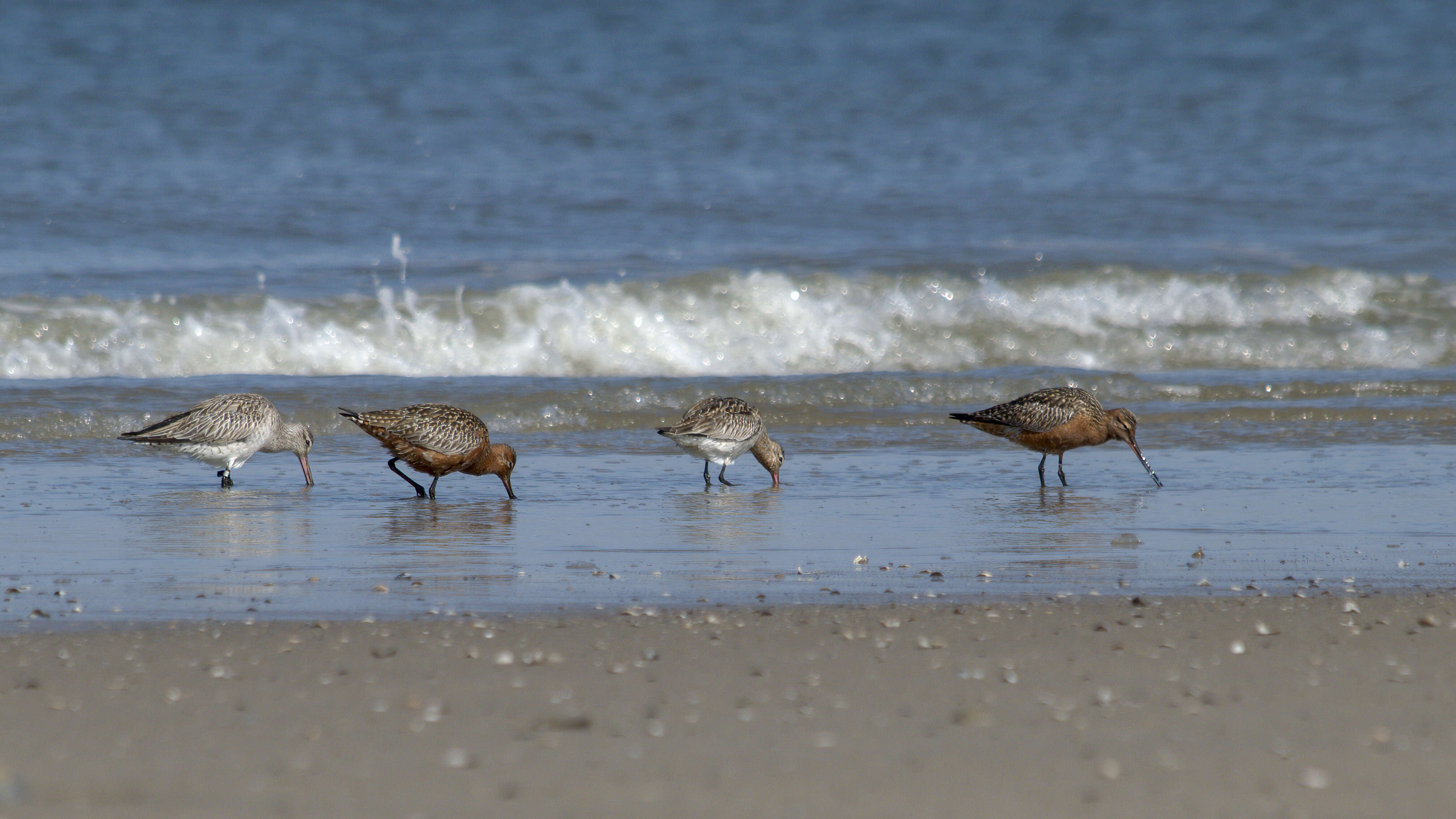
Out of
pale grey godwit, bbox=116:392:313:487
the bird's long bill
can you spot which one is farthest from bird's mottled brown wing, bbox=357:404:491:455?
Answer: the bird's long bill

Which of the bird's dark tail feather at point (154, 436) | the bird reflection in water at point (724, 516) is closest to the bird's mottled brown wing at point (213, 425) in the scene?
the bird's dark tail feather at point (154, 436)

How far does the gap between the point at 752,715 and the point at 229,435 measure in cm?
572

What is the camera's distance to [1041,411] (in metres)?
8.84

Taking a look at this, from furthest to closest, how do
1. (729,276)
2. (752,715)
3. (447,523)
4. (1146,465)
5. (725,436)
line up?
(729,276) → (725,436) → (1146,465) → (447,523) → (752,715)

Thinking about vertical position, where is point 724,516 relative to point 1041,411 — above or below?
below

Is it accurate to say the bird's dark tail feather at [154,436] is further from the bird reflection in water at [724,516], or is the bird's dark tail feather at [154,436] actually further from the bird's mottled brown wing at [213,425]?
the bird reflection in water at [724,516]

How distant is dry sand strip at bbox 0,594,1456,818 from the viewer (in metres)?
3.02

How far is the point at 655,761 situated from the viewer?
3.21m

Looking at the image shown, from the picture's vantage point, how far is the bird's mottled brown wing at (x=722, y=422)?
874cm

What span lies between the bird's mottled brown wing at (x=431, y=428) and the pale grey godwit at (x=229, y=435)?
0.57 meters

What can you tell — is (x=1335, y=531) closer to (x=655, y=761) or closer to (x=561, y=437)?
(x=655, y=761)

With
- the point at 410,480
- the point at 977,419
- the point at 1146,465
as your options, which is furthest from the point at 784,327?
the point at 410,480

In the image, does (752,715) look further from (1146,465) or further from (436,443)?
(1146,465)

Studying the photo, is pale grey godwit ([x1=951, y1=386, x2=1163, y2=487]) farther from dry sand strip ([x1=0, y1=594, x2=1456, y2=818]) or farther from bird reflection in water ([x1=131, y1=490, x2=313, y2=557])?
dry sand strip ([x1=0, y1=594, x2=1456, y2=818])
